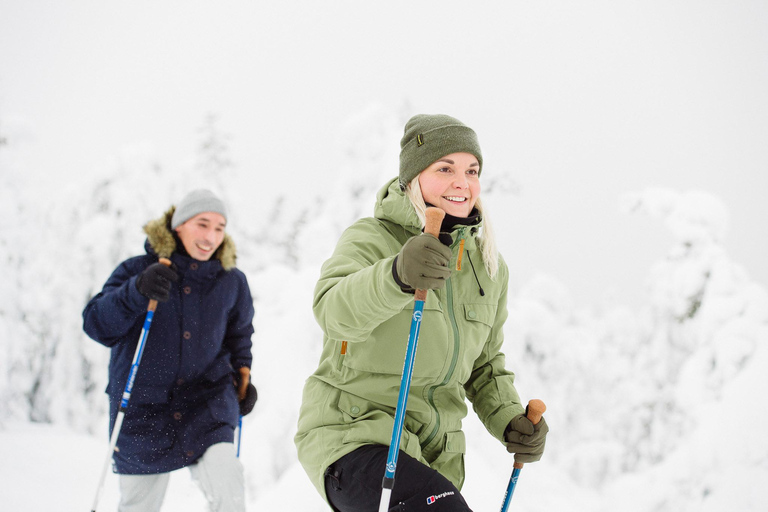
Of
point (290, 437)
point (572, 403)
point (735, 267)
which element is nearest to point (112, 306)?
point (290, 437)

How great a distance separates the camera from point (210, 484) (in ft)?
9.68

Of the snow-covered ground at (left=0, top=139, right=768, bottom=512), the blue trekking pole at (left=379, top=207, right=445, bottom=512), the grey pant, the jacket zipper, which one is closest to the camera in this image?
the blue trekking pole at (left=379, top=207, right=445, bottom=512)

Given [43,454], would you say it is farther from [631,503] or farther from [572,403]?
[572,403]

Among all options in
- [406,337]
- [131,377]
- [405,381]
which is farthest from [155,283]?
[405,381]

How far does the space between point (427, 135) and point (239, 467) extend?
6.63 feet

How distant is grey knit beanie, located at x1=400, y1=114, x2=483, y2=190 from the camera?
82.4 inches

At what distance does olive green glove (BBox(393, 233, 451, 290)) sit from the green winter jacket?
0.09m

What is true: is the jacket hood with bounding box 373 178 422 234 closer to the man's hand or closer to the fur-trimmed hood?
the fur-trimmed hood

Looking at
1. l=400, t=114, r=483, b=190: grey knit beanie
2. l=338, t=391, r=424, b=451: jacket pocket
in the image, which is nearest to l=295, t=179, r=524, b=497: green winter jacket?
l=338, t=391, r=424, b=451: jacket pocket

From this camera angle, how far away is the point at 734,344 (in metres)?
6.89

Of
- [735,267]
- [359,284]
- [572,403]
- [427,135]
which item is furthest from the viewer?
[572,403]

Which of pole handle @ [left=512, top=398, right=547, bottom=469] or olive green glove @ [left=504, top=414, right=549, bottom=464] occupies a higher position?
pole handle @ [left=512, top=398, right=547, bottom=469]

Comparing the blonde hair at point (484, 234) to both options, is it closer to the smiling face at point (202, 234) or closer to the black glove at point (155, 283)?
the black glove at point (155, 283)

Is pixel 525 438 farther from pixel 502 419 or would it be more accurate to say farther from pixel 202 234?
pixel 202 234
